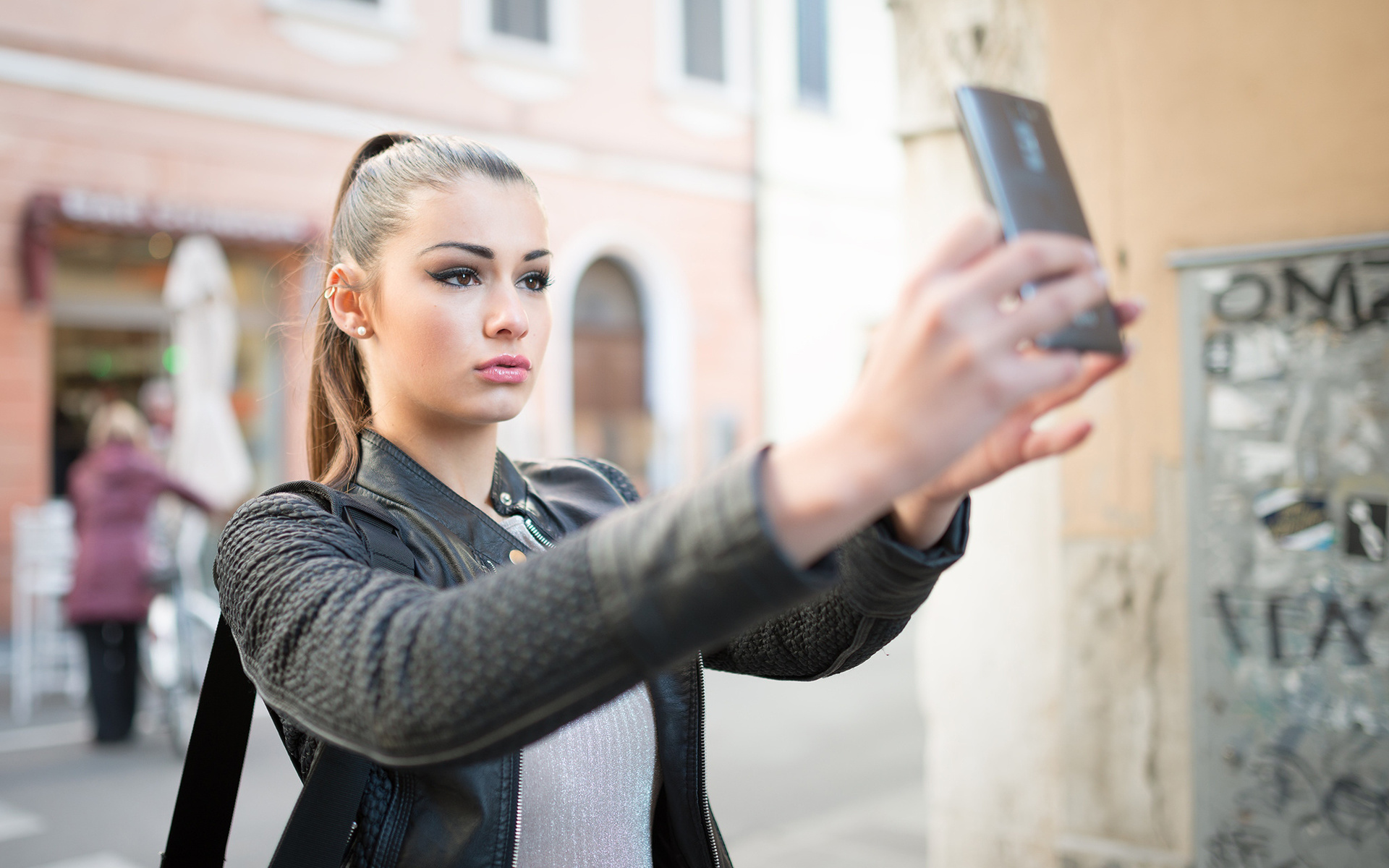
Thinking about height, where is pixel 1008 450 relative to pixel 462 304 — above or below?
below

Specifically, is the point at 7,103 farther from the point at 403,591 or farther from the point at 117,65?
the point at 403,591

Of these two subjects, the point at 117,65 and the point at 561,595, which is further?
the point at 117,65

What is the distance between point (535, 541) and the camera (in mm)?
1576

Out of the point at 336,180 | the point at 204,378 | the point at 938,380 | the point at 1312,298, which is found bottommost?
the point at 938,380

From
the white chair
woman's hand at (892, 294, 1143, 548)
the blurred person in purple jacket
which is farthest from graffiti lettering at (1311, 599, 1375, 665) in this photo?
the white chair

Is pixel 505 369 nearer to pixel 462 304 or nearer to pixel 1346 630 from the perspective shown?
pixel 462 304

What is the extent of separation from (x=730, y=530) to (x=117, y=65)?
10.4 metres

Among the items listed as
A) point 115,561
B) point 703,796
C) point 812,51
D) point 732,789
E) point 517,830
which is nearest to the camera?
point 517,830

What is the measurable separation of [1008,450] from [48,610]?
27.6ft

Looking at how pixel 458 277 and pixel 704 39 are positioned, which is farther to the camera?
pixel 704 39

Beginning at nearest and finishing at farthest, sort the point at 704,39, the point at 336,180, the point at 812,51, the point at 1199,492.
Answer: the point at 1199,492, the point at 336,180, the point at 704,39, the point at 812,51

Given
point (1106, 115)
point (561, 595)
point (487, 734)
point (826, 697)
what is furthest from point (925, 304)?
point (826, 697)

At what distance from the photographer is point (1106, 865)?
3.24 metres

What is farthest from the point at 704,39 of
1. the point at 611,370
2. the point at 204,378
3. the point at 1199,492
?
the point at 1199,492
